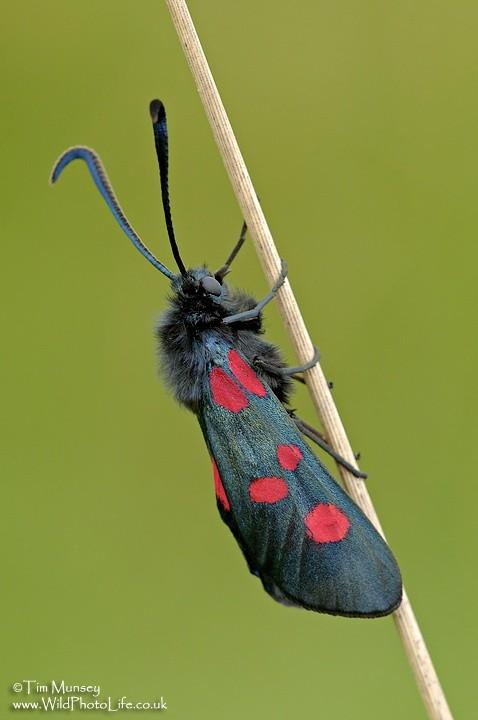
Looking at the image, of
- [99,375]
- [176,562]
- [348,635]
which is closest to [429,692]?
[348,635]

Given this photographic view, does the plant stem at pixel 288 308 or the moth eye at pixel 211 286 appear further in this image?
the moth eye at pixel 211 286

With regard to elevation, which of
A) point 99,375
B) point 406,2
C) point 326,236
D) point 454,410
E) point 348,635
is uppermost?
point 406,2

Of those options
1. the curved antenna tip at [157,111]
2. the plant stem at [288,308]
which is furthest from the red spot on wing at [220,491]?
the curved antenna tip at [157,111]

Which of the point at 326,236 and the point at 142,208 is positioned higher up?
the point at 142,208

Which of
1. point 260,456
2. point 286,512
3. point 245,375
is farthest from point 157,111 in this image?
point 286,512

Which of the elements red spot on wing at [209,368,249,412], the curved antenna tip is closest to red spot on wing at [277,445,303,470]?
red spot on wing at [209,368,249,412]

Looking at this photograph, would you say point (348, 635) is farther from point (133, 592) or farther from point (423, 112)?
point (423, 112)

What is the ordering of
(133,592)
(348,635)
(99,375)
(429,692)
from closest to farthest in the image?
(429,692) → (348,635) → (133,592) → (99,375)

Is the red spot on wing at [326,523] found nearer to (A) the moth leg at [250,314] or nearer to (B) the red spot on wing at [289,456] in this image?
(B) the red spot on wing at [289,456]
